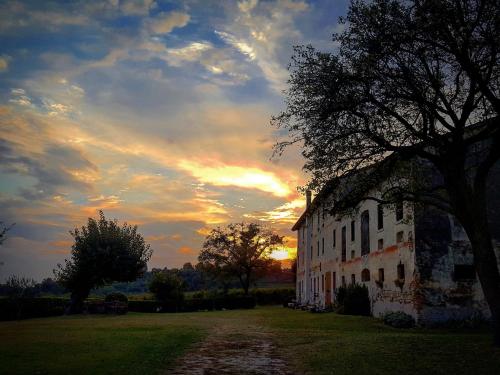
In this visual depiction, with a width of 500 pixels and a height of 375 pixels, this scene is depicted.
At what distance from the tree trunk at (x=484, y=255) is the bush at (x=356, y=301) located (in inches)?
558

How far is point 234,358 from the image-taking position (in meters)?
11.7

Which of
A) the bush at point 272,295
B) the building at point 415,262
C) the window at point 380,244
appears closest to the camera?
the building at point 415,262

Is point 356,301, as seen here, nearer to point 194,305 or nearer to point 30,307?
point 30,307

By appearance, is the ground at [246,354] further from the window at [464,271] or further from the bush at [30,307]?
the bush at [30,307]

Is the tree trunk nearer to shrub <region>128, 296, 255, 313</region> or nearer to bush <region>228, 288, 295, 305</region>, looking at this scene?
shrub <region>128, 296, 255, 313</region>

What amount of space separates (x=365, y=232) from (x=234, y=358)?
63.5 ft

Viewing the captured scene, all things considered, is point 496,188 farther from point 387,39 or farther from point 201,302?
point 201,302

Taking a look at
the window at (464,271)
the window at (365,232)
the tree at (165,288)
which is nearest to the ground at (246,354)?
the window at (464,271)

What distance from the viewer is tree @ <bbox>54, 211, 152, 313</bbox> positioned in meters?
36.1

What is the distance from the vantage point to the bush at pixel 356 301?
90.6ft

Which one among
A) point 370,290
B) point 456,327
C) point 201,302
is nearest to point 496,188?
point 456,327

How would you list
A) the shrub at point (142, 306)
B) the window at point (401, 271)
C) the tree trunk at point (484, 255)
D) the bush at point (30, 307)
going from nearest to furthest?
the tree trunk at point (484, 255)
the window at point (401, 271)
the bush at point (30, 307)
the shrub at point (142, 306)

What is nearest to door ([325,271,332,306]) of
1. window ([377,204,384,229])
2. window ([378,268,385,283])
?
window ([378,268,385,283])

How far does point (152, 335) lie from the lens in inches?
655
